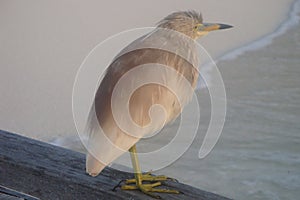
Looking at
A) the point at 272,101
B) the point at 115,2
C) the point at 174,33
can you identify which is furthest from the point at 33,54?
the point at 174,33

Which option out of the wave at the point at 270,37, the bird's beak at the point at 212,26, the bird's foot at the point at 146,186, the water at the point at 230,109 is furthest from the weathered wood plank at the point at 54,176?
the wave at the point at 270,37

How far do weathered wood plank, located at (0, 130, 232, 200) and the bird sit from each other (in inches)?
1.7

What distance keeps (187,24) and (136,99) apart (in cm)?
46

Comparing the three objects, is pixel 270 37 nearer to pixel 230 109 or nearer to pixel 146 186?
pixel 230 109

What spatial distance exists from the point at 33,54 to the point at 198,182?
2.87 meters

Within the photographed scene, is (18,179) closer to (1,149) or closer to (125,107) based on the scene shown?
(1,149)

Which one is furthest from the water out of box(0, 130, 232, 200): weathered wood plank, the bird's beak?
box(0, 130, 232, 200): weathered wood plank

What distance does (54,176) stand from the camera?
1578mm

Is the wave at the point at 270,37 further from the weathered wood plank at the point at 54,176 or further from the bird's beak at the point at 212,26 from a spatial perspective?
the weathered wood plank at the point at 54,176

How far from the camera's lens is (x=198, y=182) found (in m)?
3.73

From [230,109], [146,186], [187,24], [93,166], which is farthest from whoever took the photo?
[230,109]

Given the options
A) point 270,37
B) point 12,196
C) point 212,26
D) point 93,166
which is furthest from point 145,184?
point 270,37

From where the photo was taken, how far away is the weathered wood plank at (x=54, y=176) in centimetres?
155

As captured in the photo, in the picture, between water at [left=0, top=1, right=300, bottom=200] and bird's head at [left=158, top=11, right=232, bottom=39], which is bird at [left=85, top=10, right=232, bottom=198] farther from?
water at [left=0, top=1, right=300, bottom=200]
